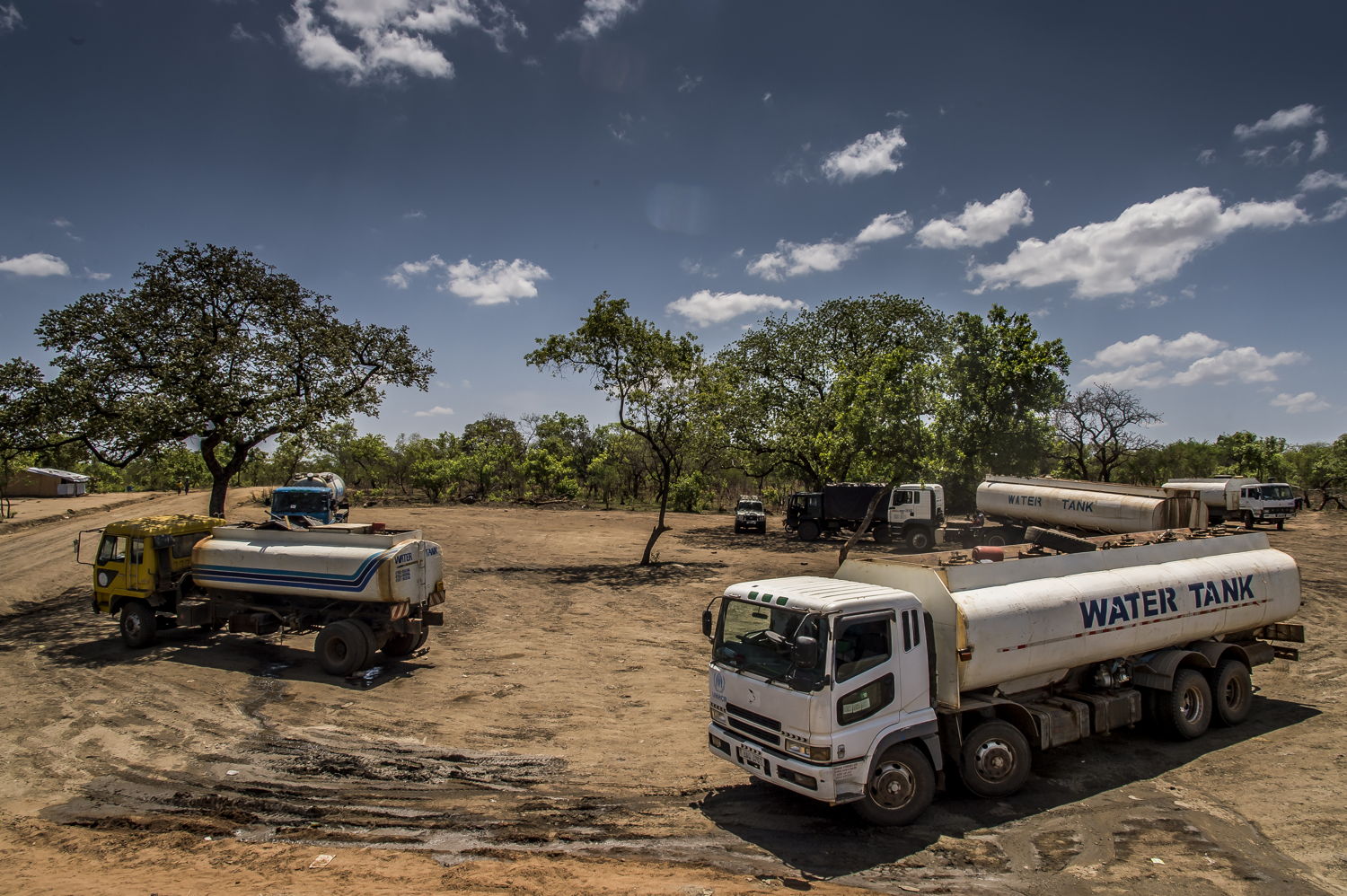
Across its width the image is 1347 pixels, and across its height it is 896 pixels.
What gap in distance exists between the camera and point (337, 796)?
7723 millimetres

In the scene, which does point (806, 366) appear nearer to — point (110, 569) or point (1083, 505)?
point (1083, 505)

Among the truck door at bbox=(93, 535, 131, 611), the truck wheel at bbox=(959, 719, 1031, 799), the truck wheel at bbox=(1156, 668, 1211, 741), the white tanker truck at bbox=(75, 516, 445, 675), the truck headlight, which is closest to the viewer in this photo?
the truck headlight

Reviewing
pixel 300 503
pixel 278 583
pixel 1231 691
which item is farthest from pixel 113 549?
pixel 1231 691

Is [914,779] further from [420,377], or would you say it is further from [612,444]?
[612,444]

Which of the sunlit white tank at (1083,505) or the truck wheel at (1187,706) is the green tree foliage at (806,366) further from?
the truck wheel at (1187,706)

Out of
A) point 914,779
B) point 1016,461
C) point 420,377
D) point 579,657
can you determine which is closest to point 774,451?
point 1016,461

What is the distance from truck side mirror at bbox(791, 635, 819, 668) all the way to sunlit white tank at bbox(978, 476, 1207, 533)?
1365cm

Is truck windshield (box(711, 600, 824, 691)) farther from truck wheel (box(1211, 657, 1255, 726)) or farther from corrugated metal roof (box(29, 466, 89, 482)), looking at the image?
corrugated metal roof (box(29, 466, 89, 482))

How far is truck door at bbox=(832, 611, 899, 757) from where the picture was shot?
6285mm

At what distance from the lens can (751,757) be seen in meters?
6.80

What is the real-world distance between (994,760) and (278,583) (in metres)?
12.5

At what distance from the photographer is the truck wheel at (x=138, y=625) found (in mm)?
14102

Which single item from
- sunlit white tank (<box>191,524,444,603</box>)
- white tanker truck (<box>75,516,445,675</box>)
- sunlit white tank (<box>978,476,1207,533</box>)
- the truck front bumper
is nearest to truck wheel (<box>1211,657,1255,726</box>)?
the truck front bumper

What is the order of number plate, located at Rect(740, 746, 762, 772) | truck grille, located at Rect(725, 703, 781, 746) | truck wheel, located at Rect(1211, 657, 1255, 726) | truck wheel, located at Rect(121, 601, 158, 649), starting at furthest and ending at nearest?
truck wheel, located at Rect(121, 601, 158, 649) → truck wheel, located at Rect(1211, 657, 1255, 726) → number plate, located at Rect(740, 746, 762, 772) → truck grille, located at Rect(725, 703, 781, 746)
